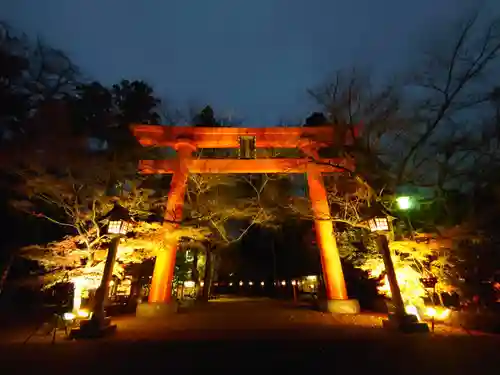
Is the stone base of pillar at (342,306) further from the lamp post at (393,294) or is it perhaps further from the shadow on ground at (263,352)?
the lamp post at (393,294)

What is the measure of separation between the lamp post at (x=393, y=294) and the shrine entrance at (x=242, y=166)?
369 centimetres

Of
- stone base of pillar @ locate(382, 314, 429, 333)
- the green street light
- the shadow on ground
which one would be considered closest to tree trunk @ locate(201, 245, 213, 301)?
the shadow on ground

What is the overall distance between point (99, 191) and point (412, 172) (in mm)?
10575

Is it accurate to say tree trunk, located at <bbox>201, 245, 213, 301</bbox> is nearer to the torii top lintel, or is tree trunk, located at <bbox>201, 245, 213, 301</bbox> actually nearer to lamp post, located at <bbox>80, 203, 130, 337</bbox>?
the torii top lintel

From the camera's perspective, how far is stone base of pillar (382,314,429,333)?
346 inches

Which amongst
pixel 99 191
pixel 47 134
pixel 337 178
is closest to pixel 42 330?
pixel 99 191

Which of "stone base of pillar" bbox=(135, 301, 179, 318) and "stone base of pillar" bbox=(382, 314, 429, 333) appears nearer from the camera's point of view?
"stone base of pillar" bbox=(382, 314, 429, 333)

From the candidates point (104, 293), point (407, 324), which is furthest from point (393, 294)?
point (104, 293)

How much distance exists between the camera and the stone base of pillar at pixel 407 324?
8797 millimetres

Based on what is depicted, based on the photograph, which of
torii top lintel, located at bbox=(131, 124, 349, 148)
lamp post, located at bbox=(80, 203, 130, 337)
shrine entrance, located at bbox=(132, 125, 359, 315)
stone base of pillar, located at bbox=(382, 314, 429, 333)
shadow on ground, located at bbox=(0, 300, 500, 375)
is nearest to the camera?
shadow on ground, located at bbox=(0, 300, 500, 375)

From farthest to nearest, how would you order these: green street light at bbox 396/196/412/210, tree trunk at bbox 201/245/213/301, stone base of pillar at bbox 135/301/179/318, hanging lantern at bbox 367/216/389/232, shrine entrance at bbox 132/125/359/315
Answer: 1. tree trunk at bbox 201/245/213/301
2. shrine entrance at bbox 132/125/359/315
3. stone base of pillar at bbox 135/301/179/318
4. green street light at bbox 396/196/412/210
5. hanging lantern at bbox 367/216/389/232

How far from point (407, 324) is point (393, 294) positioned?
868 millimetres

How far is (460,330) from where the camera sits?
363 inches

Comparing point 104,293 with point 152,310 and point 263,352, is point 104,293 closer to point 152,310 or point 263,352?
point 152,310
